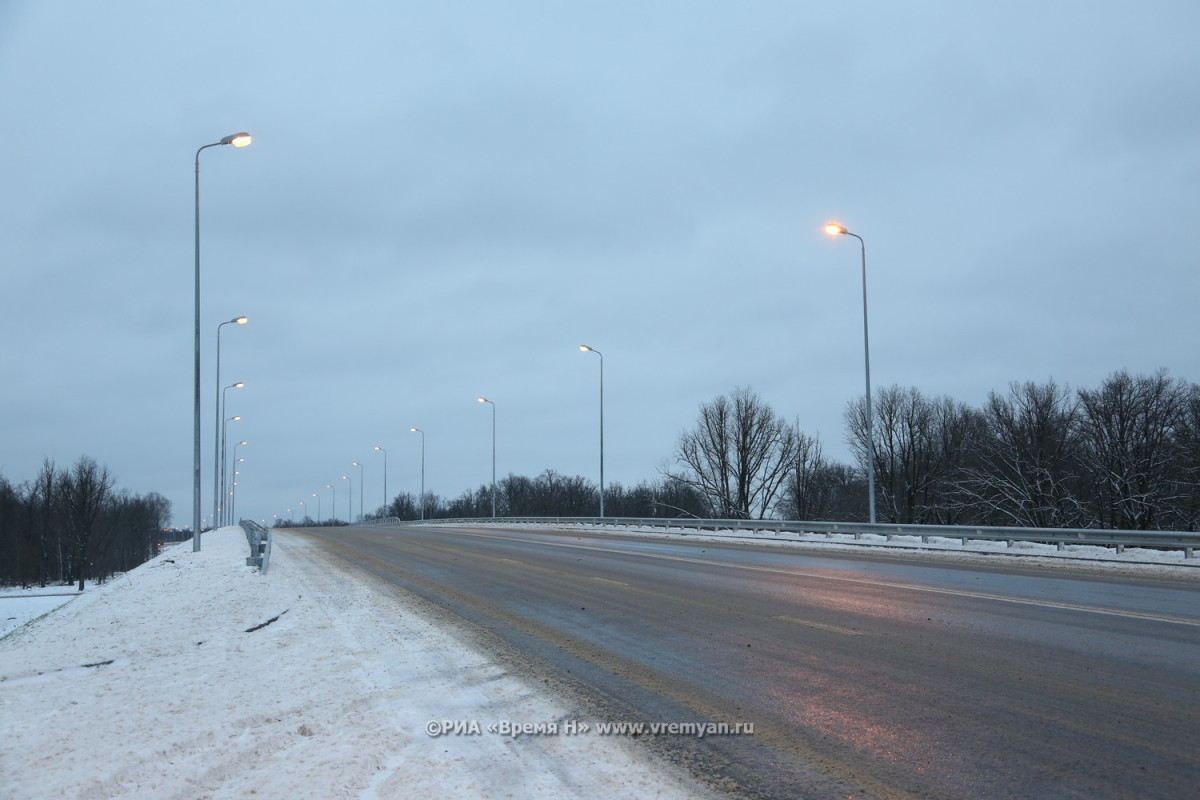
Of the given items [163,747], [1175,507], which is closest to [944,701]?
[163,747]

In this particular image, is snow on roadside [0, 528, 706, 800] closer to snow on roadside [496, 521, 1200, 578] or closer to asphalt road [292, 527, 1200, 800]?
asphalt road [292, 527, 1200, 800]

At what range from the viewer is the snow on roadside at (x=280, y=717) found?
496 cm

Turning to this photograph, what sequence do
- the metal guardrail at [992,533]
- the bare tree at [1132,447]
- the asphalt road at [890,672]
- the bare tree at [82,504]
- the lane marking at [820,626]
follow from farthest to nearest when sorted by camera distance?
the bare tree at [82,504] < the bare tree at [1132,447] < the metal guardrail at [992,533] < the lane marking at [820,626] < the asphalt road at [890,672]

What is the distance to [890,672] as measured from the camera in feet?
25.2

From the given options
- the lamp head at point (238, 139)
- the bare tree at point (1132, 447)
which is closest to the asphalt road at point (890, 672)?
the lamp head at point (238, 139)

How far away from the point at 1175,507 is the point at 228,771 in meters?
53.6

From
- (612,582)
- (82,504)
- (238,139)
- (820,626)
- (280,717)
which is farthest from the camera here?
(82,504)

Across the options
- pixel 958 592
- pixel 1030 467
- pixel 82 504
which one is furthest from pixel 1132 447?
pixel 82 504

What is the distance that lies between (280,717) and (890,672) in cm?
555

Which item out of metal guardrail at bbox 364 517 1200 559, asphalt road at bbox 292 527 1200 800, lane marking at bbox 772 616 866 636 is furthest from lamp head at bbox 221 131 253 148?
metal guardrail at bbox 364 517 1200 559

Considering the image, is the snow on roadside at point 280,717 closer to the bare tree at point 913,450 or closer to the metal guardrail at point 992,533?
the metal guardrail at point 992,533

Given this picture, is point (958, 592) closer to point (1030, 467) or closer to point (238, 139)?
point (238, 139)

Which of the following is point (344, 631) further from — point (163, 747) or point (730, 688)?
point (730, 688)

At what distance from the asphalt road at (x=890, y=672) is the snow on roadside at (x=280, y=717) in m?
0.80
